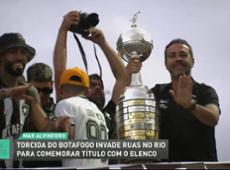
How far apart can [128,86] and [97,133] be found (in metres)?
0.78

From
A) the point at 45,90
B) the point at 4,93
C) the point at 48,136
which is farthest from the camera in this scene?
the point at 45,90

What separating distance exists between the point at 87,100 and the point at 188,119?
88cm

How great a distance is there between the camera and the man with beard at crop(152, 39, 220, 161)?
4996 mm

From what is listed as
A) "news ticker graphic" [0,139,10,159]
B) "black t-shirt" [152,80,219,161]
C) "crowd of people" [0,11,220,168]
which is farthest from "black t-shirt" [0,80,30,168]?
"black t-shirt" [152,80,219,161]

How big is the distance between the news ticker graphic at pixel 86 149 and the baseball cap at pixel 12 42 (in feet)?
3.88

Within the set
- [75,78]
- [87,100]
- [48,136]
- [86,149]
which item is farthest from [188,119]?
[48,136]

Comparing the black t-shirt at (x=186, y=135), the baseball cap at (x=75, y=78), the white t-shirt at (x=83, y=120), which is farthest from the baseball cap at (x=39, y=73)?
the black t-shirt at (x=186, y=135)

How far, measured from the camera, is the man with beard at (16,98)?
15.0 ft

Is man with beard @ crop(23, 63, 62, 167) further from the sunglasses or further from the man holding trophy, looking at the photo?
the man holding trophy

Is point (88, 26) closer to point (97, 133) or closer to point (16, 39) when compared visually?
point (16, 39)

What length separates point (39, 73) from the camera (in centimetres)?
538

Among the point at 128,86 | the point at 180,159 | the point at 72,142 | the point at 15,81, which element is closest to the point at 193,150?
the point at 180,159

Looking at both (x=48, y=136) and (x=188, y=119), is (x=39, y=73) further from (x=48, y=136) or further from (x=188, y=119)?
(x=188, y=119)

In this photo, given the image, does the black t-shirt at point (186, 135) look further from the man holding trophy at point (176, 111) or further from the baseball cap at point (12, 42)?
the baseball cap at point (12, 42)
